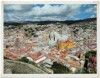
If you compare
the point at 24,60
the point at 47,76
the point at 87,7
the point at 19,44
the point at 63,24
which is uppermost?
the point at 87,7

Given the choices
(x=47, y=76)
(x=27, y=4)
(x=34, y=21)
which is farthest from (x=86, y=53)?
(x=27, y=4)

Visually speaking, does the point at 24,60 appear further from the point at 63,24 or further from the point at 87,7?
the point at 87,7

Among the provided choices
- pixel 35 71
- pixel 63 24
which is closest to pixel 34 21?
pixel 63 24

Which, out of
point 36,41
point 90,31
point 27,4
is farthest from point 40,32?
point 90,31

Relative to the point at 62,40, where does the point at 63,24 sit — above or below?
above

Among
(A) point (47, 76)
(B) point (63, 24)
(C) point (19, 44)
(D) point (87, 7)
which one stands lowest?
(A) point (47, 76)

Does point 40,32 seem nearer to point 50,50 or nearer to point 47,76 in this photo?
point 50,50

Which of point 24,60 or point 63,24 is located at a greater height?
point 63,24
